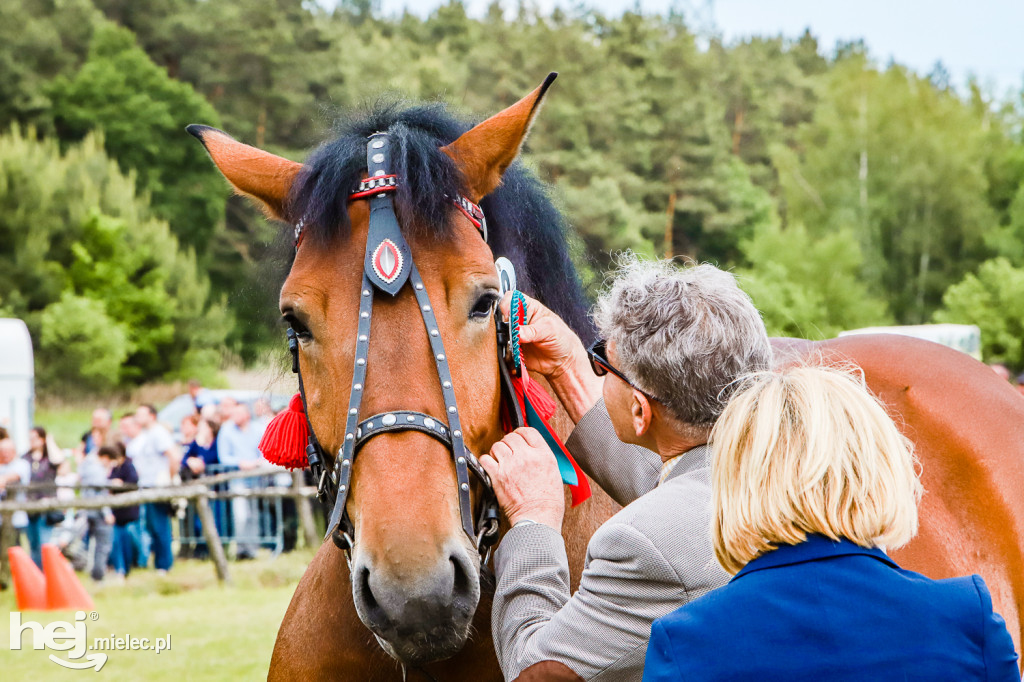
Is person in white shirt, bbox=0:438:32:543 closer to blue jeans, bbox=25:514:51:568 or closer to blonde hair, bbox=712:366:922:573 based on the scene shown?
blue jeans, bbox=25:514:51:568

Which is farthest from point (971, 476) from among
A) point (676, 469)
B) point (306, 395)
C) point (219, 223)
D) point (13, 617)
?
point (219, 223)

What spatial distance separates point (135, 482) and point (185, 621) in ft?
12.2

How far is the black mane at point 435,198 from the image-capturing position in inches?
97.4

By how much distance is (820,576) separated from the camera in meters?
1.43

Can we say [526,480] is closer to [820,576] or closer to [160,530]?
[820,576]

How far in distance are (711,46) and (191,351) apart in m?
35.9

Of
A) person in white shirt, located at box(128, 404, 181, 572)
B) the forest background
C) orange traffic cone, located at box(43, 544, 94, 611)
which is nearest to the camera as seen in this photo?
orange traffic cone, located at box(43, 544, 94, 611)

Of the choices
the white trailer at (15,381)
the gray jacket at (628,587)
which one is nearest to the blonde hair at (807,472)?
the gray jacket at (628,587)

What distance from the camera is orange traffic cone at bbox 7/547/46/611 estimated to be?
8.82 metres

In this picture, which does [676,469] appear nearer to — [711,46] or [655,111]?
[655,111]

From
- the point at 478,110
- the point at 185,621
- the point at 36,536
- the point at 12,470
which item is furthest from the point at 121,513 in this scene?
the point at 478,110

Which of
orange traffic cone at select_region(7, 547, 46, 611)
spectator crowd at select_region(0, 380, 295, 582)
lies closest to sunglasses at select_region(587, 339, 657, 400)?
orange traffic cone at select_region(7, 547, 46, 611)

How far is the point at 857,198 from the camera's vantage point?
4403 cm

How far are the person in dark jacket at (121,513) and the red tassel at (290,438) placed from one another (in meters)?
9.04
